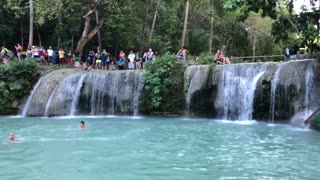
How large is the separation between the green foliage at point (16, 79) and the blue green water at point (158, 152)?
196 inches

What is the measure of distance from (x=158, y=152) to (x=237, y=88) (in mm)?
9998

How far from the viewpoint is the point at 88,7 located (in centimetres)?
3219

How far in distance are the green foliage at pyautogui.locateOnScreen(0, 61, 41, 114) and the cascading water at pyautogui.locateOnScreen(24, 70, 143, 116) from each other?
0.62m

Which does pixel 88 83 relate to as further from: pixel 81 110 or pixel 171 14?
pixel 171 14

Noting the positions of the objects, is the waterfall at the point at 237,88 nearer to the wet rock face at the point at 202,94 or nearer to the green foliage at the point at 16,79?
the wet rock face at the point at 202,94

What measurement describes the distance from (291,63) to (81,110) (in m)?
10.7

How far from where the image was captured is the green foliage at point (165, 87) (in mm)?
23047

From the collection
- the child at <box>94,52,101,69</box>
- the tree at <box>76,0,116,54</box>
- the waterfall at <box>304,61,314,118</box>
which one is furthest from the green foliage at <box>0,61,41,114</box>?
the waterfall at <box>304,61,314,118</box>

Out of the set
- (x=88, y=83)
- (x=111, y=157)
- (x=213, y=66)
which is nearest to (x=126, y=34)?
(x=88, y=83)

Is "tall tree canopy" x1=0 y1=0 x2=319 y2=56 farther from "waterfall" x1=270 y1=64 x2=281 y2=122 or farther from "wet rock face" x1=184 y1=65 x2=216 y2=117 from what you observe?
"waterfall" x1=270 y1=64 x2=281 y2=122

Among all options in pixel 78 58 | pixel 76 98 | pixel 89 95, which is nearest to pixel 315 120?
pixel 89 95

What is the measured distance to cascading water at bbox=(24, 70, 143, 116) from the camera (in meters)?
23.5

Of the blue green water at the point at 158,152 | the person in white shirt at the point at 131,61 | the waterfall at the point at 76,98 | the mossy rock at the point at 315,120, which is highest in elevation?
the person in white shirt at the point at 131,61

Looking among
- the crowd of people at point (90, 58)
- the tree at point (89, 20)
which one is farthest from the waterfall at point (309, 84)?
the tree at point (89, 20)
